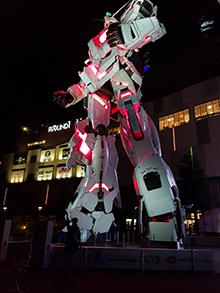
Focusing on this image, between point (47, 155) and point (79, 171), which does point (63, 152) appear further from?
point (79, 171)

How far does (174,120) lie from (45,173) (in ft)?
88.5

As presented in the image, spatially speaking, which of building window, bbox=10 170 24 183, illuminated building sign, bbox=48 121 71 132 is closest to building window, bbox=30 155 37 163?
building window, bbox=10 170 24 183

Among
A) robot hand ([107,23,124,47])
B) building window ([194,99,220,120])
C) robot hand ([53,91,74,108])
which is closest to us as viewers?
robot hand ([107,23,124,47])

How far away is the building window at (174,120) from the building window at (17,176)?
31.1m

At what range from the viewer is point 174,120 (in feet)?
94.9

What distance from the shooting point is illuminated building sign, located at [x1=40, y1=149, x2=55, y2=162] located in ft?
140

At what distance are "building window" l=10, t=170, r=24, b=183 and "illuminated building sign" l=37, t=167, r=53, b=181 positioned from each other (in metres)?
4.55

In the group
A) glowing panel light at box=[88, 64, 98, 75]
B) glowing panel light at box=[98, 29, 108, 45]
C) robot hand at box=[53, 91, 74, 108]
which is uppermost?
glowing panel light at box=[98, 29, 108, 45]

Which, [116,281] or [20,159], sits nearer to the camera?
[116,281]

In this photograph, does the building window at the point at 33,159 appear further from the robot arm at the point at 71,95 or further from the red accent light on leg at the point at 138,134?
the red accent light on leg at the point at 138,134

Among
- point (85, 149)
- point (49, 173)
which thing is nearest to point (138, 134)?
point (85, 149)

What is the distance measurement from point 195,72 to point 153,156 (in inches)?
1064

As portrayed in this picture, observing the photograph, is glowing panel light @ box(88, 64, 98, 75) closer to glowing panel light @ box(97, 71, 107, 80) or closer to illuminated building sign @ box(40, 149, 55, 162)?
glowing panel light @ box(97, 71, 107, 80)

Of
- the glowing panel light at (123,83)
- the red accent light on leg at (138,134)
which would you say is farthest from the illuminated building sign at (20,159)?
the red accent light on leg at (138,134)
